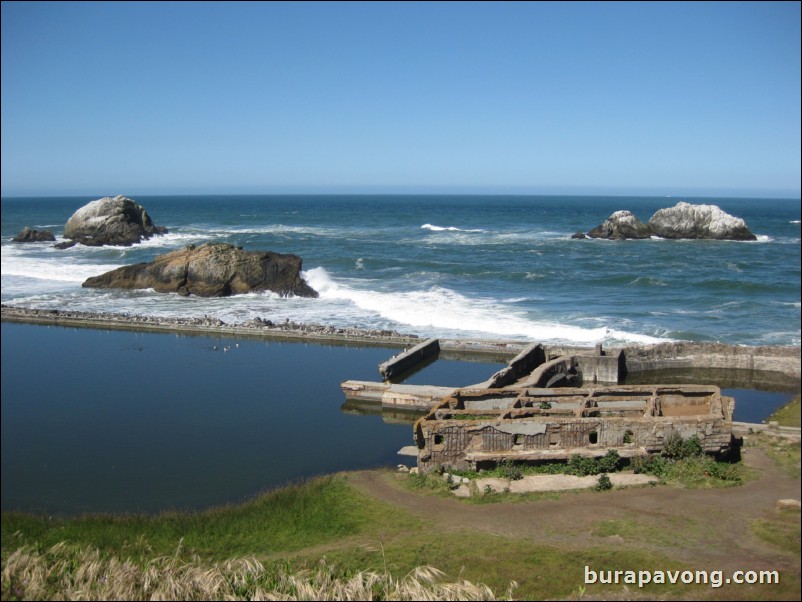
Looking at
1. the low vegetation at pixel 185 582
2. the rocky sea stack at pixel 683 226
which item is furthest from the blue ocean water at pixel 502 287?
the low vegetation at pixel 185 582

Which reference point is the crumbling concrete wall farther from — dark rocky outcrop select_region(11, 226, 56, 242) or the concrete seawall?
dark rocky outcrop select_region(11, 226, 56, 242)

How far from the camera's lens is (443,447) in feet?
57.6

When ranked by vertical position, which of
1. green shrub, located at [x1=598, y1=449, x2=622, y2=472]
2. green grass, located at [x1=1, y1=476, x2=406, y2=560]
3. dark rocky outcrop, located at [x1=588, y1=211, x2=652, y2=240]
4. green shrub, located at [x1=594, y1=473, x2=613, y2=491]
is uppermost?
dark rocky outcrop, located at [x1=588, y1=211, x2=652, y2=240]

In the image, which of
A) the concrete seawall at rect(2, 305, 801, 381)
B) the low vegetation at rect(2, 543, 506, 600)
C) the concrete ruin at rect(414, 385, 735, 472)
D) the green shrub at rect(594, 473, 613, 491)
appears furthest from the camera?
the concrete seawall at rect(2, 305, 801, 381)

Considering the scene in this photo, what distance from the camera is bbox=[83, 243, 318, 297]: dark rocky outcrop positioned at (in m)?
45.6

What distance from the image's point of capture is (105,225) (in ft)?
229

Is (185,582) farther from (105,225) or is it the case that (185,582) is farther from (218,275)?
(105,225)

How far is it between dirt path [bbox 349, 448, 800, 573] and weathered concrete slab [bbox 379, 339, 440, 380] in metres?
9.86

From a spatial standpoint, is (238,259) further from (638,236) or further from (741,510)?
(638,236)

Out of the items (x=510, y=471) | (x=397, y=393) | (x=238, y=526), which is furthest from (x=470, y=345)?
(x=238, y=526)

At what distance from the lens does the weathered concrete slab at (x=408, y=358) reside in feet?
87.8

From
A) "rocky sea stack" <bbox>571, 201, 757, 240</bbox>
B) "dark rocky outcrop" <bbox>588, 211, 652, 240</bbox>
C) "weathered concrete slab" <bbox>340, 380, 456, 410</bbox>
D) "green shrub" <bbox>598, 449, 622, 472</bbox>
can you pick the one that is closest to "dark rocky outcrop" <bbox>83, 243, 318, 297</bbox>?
"weathered concrete slab" <bbox>340, 380, 456, 410</bbox>

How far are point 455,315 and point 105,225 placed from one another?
45732mm

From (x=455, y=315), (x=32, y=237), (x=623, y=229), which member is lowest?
(x=455, y=315)
